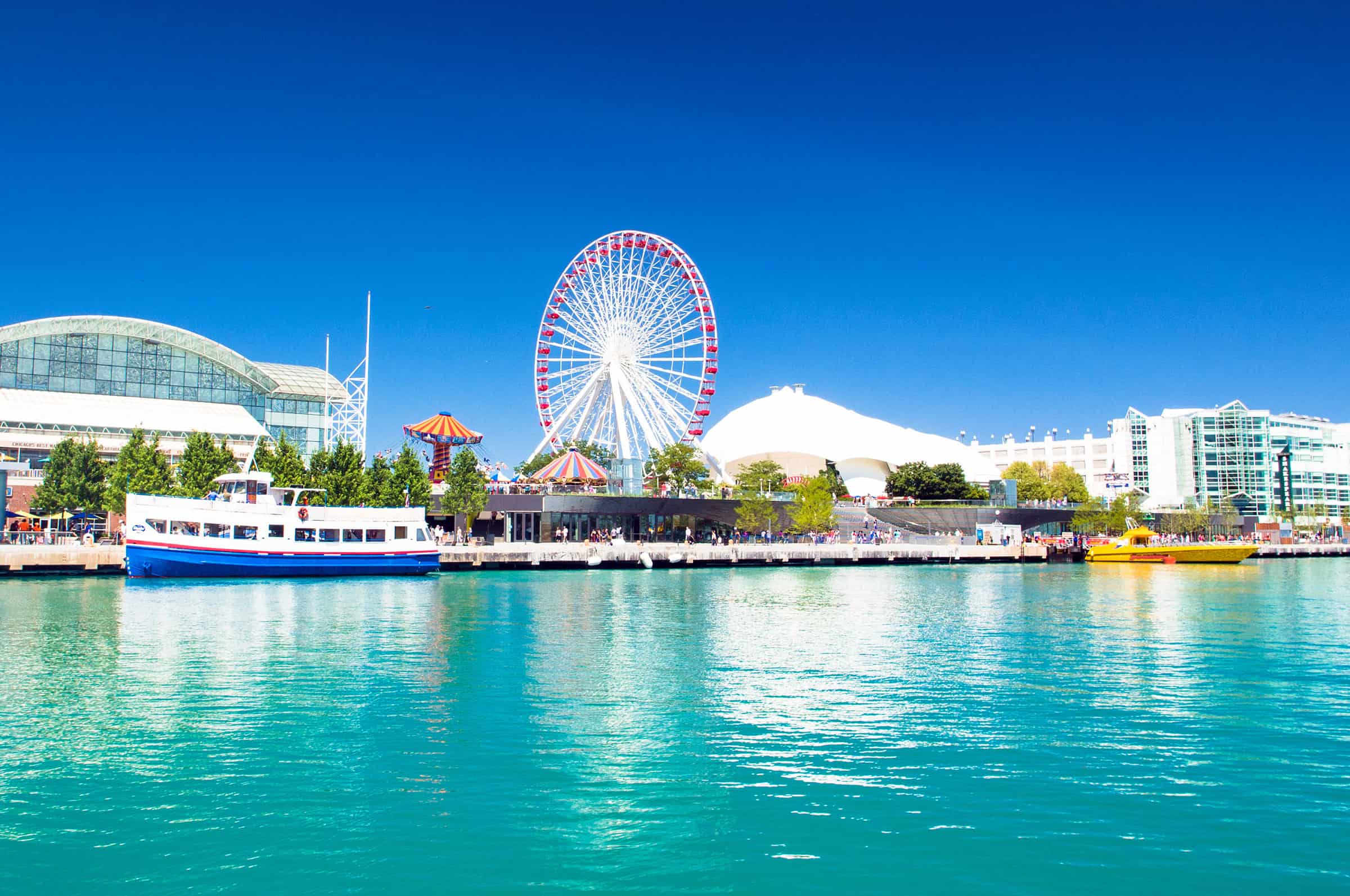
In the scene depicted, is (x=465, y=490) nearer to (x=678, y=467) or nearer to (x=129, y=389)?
(x=678, y=467)

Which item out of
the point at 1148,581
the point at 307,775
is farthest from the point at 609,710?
the point at 1148,581

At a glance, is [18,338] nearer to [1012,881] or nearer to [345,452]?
[345,452]

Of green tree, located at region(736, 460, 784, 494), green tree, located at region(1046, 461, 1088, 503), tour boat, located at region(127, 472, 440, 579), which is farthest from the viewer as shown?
green tree, located at region(1046, 461, 1088, 503)

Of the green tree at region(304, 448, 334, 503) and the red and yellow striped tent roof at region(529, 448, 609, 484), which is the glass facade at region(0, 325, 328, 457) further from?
the red and yellow striped tent roof at region(529, 448, 609, 484)

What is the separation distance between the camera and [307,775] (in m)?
15.6

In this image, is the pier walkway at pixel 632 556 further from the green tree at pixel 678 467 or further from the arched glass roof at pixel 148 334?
the arched glass roof at pixel 148 334

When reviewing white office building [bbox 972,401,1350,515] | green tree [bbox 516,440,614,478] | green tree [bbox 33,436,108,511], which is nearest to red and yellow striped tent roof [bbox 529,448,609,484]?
green tree [bbox 516,440,614,478]

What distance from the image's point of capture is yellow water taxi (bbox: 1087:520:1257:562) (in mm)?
80938

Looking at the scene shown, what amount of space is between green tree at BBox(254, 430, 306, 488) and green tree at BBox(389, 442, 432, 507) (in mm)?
8367

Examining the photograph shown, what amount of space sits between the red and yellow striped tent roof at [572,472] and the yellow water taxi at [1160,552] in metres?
41.3

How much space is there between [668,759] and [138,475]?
62.8 m

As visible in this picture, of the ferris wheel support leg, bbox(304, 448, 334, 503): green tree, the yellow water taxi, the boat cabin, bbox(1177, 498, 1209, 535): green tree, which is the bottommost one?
the yellow water taxi

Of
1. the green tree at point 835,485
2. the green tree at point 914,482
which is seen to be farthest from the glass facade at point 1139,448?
the green tree at point 835,485

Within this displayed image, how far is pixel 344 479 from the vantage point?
74.8 meters
